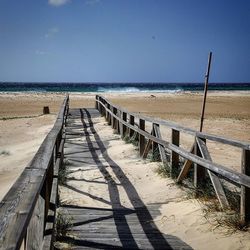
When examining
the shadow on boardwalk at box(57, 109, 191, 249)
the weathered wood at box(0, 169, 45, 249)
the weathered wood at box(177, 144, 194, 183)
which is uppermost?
the weathered wood at box(0, 169, 45, 249)

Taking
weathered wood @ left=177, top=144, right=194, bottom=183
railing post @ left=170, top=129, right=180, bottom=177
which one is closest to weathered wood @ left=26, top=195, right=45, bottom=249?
weathered wood @ left=177, top=144, right=194, bottom=183

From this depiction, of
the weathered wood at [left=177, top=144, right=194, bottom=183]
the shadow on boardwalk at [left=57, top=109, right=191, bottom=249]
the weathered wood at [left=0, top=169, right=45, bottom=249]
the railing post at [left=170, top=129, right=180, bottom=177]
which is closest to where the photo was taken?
the weathered wood at [left=0, top=169, right=45, bottom=249]

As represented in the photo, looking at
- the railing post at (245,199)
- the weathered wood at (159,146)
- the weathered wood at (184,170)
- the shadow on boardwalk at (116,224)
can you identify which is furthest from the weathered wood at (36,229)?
the weathered wood at (159,146)

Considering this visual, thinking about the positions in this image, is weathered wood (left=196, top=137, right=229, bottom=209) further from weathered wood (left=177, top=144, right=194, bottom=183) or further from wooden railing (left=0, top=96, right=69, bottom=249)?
wooden railing (left=0, top=96, right=69, bottom=249)

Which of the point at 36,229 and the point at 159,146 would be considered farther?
the point at 159,146

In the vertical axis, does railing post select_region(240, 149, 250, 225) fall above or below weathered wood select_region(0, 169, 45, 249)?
below

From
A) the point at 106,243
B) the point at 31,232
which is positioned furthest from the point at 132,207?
the point at 31,232

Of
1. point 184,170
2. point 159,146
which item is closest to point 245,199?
point 184,170

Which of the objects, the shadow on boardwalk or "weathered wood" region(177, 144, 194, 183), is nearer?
the shadow on boardwalk

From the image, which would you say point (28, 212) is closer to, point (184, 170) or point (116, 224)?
point (116, 224)

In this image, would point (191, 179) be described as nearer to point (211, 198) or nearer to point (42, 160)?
point (211, 198)

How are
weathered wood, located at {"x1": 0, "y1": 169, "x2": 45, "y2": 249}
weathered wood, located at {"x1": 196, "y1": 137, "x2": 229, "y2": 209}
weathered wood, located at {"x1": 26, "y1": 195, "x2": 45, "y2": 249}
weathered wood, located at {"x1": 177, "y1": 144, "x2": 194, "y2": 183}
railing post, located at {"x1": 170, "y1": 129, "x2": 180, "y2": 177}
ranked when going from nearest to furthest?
weathered wood, located at {"x1": 0, "y1": 169, "x2": 45, "y2": 249} < weathered wood, located at {"x1": 26, "y1": 195, "x2": 45, "y2": 249} < weathered wood, located at {"x1": 196, "y1": 137, "x2": 229, "y2": 209} < weathered wood, located at {"x1": 177, "y1": 144, "x2": 194, "y2": 183} < railing post, located at {"x1": 170, "y1": 129, "x2": 180, "y2": 177}

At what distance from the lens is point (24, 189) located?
7.11ft

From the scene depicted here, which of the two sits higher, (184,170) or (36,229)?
(36,229)
